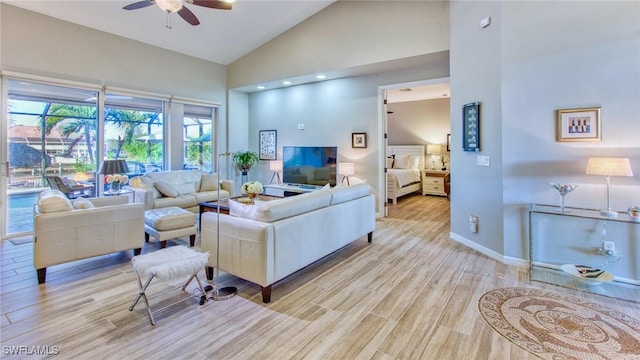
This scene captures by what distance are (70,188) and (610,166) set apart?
7.38 meters

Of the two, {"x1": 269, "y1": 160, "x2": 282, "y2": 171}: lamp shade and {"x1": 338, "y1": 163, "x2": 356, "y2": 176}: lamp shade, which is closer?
{"x1": 338, "y1": 163, "x2": 356, "y2": 176}: lamp shade

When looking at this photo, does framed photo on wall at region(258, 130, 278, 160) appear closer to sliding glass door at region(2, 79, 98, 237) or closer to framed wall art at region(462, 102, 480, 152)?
sliding glass door at region(2, 79, 98, 237)

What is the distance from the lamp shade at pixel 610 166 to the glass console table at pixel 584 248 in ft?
1.53

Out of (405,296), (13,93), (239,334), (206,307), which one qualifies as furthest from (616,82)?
(13,93)

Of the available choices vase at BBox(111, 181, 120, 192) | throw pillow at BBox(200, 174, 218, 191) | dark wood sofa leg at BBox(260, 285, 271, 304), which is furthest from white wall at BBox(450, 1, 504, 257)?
vase at BBox(111, 181, 120, 192)

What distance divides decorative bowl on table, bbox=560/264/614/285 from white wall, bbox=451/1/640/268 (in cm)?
46

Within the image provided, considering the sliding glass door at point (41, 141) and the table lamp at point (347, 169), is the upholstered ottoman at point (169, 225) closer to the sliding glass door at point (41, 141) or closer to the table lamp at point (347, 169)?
the sliding glass door at point (41, 141)

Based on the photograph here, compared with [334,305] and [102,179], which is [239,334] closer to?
[334,305]

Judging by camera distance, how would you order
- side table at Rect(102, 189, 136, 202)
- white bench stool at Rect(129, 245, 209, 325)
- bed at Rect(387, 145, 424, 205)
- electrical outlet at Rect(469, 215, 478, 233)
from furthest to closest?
bed at Rect(387, 145, 424, 205) < side table at Rect(102, 189, 136, 202) < electrical outlet at Rect(469, 215, 478, 233) < white bench stool at Rect(129, 245, 209, 325)

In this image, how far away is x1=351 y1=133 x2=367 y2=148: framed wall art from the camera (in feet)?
20.1

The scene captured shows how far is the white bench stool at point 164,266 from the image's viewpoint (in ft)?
7.80

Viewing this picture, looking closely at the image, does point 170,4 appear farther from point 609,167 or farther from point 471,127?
point 609,167

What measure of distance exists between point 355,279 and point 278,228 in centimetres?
110

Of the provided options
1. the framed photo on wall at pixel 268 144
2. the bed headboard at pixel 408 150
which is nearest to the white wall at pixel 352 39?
the framed photo on wall at pixel 268 144
